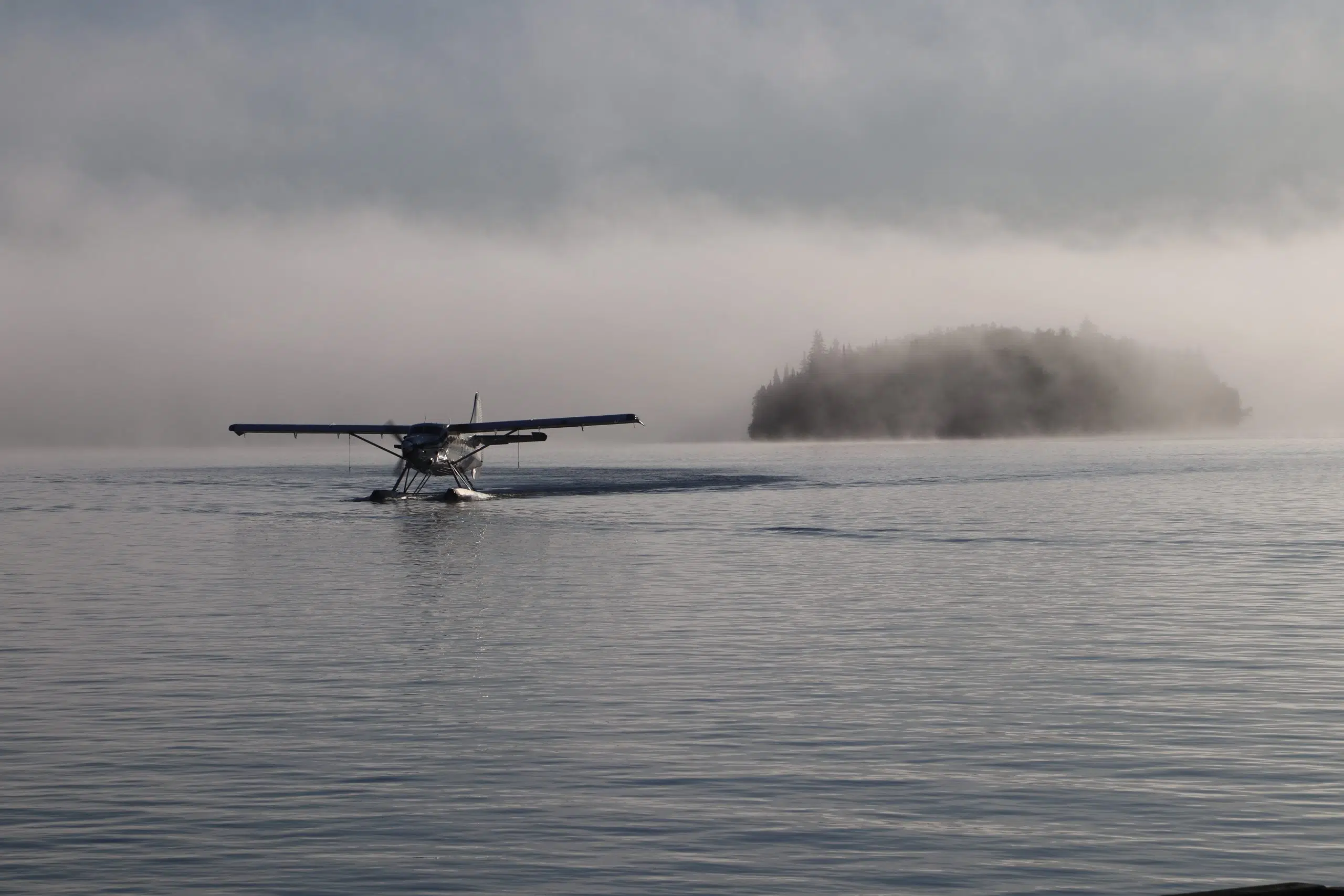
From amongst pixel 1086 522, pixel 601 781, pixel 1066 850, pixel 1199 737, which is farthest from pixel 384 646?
pixel 1086 522

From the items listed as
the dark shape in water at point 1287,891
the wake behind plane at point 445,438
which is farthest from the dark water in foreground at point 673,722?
the wake behind plane at point 445,438

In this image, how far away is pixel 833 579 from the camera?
3331 centimetres

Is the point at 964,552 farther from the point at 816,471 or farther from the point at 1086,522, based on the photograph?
the point at 816,471

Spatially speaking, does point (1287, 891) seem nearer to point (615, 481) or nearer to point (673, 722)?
point (673, 722)

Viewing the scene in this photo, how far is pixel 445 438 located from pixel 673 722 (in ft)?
181

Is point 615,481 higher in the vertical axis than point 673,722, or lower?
higher

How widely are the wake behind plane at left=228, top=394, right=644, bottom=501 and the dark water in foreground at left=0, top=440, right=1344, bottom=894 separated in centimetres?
2876

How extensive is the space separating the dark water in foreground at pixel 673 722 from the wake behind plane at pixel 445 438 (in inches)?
1132

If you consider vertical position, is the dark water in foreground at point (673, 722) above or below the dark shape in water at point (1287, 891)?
below

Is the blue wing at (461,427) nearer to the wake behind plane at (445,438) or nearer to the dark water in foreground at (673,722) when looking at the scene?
the wake behind plane at (445,438)

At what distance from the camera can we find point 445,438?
69.7 metres

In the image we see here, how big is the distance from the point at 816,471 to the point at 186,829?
127 m

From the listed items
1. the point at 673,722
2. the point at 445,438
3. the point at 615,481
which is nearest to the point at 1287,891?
the point at 673,722

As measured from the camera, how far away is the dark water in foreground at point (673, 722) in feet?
34.4
